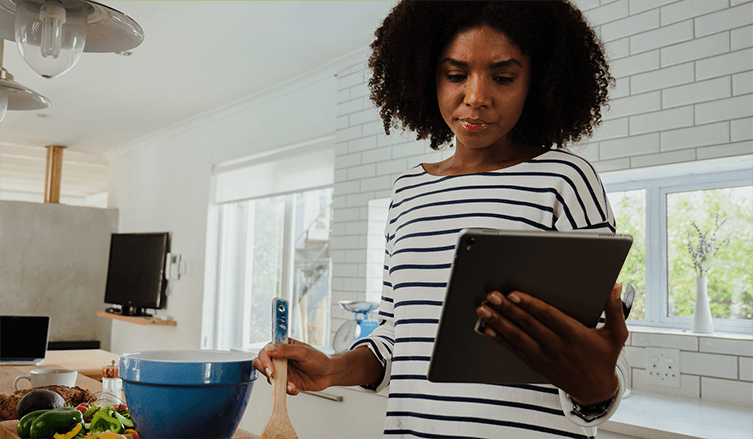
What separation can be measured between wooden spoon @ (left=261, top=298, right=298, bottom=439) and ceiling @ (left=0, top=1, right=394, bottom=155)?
2.17 metres

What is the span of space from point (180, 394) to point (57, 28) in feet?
2.83

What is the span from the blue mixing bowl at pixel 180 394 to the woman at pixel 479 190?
65 mm

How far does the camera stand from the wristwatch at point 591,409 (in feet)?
2.12

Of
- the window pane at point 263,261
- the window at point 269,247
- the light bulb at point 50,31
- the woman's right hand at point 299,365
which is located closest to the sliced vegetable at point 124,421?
the woman's right hand at point 299,365

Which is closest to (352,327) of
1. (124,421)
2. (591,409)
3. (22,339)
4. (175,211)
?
(22,339)

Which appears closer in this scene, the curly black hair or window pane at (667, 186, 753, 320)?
the curly black hair

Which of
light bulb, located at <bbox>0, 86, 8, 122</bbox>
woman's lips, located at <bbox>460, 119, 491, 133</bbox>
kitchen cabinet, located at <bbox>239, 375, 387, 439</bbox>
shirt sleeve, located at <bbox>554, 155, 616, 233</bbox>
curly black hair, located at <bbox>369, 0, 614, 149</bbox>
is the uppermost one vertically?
light bulb, located at <bbox>0, 86, 8, 122</bbox>

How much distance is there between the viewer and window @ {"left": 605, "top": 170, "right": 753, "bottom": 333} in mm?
2088

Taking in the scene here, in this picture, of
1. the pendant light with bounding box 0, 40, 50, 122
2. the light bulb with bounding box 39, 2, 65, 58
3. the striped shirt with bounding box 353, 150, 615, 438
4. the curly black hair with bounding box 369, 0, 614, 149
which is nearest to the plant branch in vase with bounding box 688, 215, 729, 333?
the curly black hair with bounding box 369, 0, 614, 149

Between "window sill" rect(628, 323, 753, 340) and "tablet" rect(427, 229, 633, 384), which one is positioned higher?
"tablet" rect(427, 229, 633, 384)

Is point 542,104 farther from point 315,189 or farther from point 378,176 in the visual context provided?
point 315,189

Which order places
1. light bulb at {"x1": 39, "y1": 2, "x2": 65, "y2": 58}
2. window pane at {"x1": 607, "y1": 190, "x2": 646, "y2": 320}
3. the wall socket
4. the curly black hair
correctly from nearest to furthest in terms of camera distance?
the curly black hair → light bulb at {"x1": 39, "y1": 2, "x2": 65, "y2": 58} → the wall socket → window pane at {"x1": 607, "y1": 190, "x2": 646, "y2": 320}

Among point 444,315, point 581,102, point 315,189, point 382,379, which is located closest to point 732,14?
point 581,102

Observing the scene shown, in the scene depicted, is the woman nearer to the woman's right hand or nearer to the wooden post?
the woman's right hand
